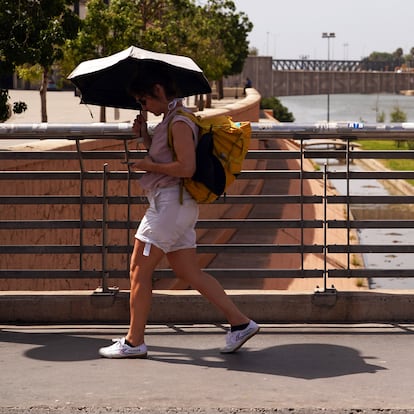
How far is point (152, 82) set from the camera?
21.9ft

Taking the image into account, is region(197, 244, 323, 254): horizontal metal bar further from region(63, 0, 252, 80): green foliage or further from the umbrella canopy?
region(63, 0, 252, 80): green foliage

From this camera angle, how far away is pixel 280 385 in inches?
242

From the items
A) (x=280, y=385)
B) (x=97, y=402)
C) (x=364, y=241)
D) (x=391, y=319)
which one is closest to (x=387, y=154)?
(x=391, y=319)

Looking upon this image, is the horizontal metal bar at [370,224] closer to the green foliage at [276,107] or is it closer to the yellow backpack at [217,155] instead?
the yellow backpack at [217,155]

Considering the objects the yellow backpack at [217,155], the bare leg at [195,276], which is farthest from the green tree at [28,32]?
the yellow backpack at [217,155]

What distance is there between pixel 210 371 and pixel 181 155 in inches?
46.5

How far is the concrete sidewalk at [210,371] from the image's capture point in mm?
5727

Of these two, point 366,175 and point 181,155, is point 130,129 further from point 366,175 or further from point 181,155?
point 366,175

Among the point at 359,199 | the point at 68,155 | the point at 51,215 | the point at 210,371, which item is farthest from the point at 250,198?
the point at 51,215

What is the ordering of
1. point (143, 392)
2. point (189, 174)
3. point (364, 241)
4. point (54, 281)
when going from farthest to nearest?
point (364, 241) < point (54, 281) < point (189, 174) < point (143, 392)

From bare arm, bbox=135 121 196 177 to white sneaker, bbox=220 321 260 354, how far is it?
98 centimetres

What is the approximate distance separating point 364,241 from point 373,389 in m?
45.5

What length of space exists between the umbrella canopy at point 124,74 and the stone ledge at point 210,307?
4.58ft

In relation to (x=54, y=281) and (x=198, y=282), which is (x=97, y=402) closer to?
(x=198, y=282)
